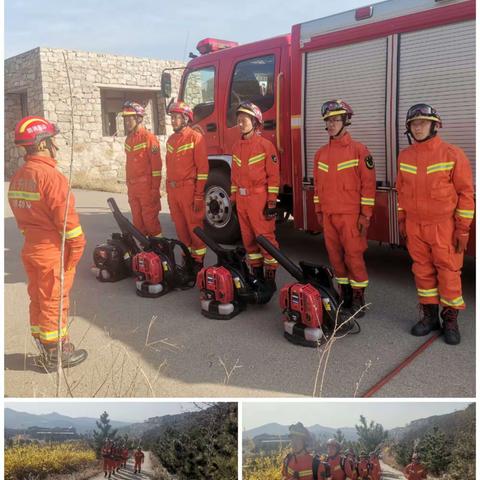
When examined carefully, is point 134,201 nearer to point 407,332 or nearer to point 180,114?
point 180,114

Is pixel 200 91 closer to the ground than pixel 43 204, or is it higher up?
higher up

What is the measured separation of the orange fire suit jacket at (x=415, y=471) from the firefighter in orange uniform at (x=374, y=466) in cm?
14

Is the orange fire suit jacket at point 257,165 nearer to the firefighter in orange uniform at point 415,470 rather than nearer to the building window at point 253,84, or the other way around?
the building window at point 253,84

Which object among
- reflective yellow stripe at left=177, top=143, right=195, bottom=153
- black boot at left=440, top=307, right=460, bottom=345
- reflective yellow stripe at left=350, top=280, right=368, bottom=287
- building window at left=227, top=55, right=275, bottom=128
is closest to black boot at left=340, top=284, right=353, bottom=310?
reflective yellow stripe at left=350, top=280, right=368, bottom=287

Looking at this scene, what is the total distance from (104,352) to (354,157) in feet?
8.36

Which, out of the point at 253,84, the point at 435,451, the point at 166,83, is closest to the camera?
the point at 435,451

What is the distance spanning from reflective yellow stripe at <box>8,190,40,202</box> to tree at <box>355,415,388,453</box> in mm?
2481

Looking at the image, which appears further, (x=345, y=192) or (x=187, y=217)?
(x=187, y=217)

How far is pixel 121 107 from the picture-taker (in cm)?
1698

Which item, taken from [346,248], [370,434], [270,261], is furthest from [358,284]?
[370,434]

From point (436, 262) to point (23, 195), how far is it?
10.00 ft

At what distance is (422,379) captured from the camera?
3.44m

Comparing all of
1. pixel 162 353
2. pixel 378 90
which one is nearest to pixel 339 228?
pixel 378 90

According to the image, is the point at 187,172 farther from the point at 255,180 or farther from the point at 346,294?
the point at 346,294
